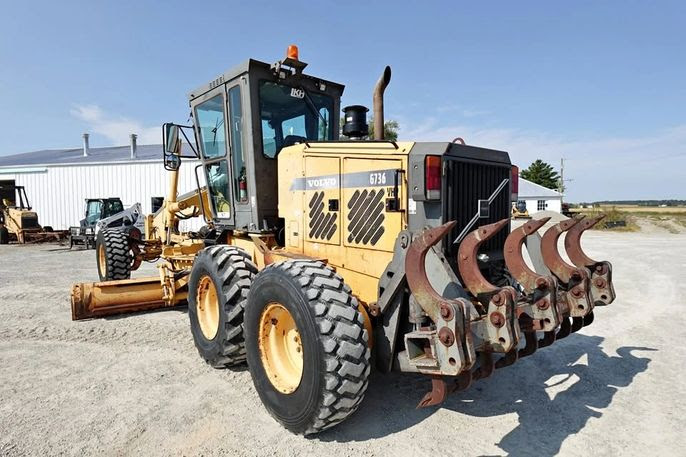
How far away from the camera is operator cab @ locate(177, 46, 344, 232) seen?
4633 millimetres

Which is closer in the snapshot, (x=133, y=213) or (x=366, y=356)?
(x=366, y=356)

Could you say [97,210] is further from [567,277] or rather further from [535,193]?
[535,193]

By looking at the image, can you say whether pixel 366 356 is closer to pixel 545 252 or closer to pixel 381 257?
pixel 381 257

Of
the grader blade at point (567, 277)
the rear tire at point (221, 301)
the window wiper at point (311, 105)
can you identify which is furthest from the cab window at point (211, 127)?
the grader blade at point (567, 277)

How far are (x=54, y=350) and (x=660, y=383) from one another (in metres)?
6.29

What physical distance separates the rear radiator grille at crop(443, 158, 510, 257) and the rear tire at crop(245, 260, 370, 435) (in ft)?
3.22

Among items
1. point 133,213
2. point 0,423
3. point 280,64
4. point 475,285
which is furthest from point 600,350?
point 133,213

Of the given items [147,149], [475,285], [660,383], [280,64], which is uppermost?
[147,149]

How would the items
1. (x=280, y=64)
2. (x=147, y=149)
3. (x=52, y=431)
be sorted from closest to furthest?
(x=52, y=431) < (x=280, y=64) < (x=147, y=149)

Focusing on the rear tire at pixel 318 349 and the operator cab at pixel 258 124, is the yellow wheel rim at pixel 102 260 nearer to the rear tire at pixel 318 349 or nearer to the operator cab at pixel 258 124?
the operator cab at pixel 258 124

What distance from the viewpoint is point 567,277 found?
325cm

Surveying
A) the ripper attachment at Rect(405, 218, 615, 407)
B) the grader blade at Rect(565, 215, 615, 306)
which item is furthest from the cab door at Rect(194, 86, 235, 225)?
A: the grader blade at Rect(565, 215, 615, 306)

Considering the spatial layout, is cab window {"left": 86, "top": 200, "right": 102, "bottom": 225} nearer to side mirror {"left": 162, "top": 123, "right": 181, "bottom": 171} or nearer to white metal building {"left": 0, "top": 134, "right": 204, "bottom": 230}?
white metal building {"left": 0, "top": 134, "right": 204, "bottom": 230}

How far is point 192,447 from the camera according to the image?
294cm
